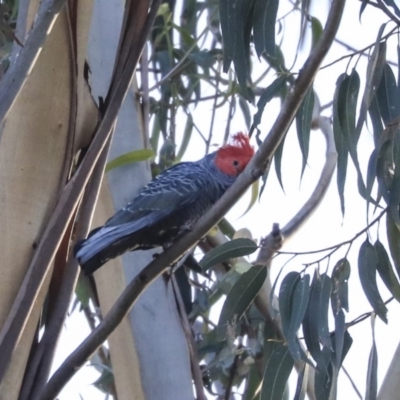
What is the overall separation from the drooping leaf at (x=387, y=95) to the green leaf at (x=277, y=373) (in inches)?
20.1

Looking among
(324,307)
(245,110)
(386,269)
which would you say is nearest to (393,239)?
(386,269)

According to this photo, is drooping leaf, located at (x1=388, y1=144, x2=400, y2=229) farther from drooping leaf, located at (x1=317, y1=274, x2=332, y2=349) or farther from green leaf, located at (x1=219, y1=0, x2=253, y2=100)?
green leaf, located at (x1=219, y1=0, x2=253, y2=100)

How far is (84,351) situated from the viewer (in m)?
1.26

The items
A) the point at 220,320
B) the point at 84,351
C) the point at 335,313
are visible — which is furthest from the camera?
the point at 220,320

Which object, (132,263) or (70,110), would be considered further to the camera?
(132,263)

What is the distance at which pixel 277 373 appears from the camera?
1.63 metres

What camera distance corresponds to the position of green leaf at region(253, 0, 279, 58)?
1.56 meters

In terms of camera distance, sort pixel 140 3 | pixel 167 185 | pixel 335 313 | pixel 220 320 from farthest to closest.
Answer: pixel 167 185
pixel 220 320
pixel 335 313
pixel 140 3

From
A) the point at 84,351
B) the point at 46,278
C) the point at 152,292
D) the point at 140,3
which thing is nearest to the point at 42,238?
the point at 46,278

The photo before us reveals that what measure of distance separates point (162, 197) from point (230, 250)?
0.24 m

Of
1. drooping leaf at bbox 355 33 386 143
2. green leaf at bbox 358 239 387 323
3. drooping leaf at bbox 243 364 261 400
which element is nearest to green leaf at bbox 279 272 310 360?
green leaf at bbox 358 239 387 323

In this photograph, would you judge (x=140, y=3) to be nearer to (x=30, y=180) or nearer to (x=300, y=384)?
(x=30, y=180)

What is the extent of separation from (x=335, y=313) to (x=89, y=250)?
502mm

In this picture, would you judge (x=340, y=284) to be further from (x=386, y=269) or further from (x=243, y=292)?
(x=243, y=292)
